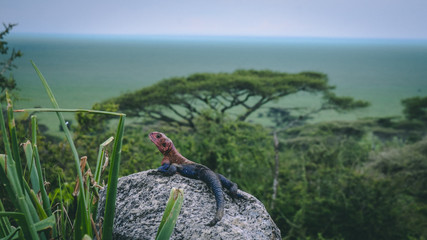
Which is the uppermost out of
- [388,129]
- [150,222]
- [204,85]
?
[150,222]

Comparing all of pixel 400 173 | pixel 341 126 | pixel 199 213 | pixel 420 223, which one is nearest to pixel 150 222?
pixel 199 213

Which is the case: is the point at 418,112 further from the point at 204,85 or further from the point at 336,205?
the point at 336,205

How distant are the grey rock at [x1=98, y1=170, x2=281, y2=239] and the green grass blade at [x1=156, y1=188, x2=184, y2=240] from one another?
1.27 ft

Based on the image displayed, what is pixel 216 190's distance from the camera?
6.58 feet

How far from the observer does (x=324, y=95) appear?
15.7m

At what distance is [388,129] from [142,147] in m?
13.1

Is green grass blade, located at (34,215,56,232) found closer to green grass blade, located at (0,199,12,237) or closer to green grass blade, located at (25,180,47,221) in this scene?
green grass blade, located at (25,180,47,221)

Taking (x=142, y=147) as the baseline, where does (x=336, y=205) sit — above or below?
below

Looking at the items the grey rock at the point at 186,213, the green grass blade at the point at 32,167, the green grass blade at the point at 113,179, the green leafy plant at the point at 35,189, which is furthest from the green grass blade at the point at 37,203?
the grey rock at the point at 186,213

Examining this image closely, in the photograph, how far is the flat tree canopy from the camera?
13266 mm

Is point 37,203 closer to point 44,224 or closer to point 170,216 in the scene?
point 44,224

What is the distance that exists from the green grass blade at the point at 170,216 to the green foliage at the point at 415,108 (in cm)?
1555

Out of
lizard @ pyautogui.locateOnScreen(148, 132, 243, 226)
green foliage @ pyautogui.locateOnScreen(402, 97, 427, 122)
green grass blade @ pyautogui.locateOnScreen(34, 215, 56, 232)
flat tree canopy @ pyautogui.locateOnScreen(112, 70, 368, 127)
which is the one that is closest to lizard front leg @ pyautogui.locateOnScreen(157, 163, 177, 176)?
lizard @ pyautogui.locateOnScreen(148, 132, 243, 226)

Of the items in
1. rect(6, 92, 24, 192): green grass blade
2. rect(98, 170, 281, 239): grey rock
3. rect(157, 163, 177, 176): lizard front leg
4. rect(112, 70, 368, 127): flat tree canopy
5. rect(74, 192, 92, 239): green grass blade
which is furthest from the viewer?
rect(112, 70, 368, 127): flat tree canopy
